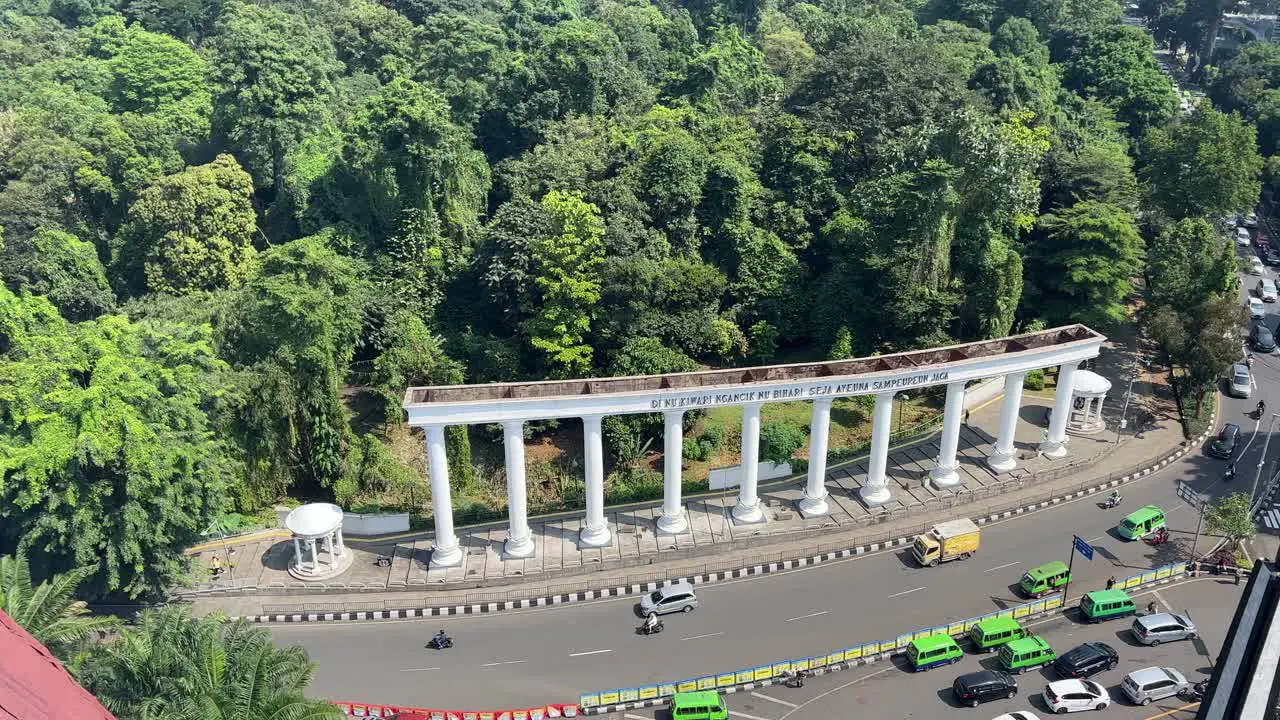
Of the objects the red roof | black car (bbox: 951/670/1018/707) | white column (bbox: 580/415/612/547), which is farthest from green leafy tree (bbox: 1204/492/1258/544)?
the red roof

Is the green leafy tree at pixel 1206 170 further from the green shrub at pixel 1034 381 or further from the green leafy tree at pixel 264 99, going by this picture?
the green leafy tree at pixel 264 99

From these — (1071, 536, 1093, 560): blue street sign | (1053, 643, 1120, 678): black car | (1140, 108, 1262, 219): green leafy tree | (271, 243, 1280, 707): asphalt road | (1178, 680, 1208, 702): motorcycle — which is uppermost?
(1140, 108, 1262, 219): green leafy tree

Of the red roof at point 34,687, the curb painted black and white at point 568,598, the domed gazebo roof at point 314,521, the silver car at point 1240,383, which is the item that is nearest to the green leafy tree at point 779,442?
the curb painted black and white at point 568,598

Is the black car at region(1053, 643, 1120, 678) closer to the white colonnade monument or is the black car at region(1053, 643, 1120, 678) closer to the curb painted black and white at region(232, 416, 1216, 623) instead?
the curb painted black and white at region(232, 416, 1216, 623)

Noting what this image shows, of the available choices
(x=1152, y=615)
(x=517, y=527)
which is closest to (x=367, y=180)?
(x=517, y=527)

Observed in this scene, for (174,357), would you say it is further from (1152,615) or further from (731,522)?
(1152,615)
